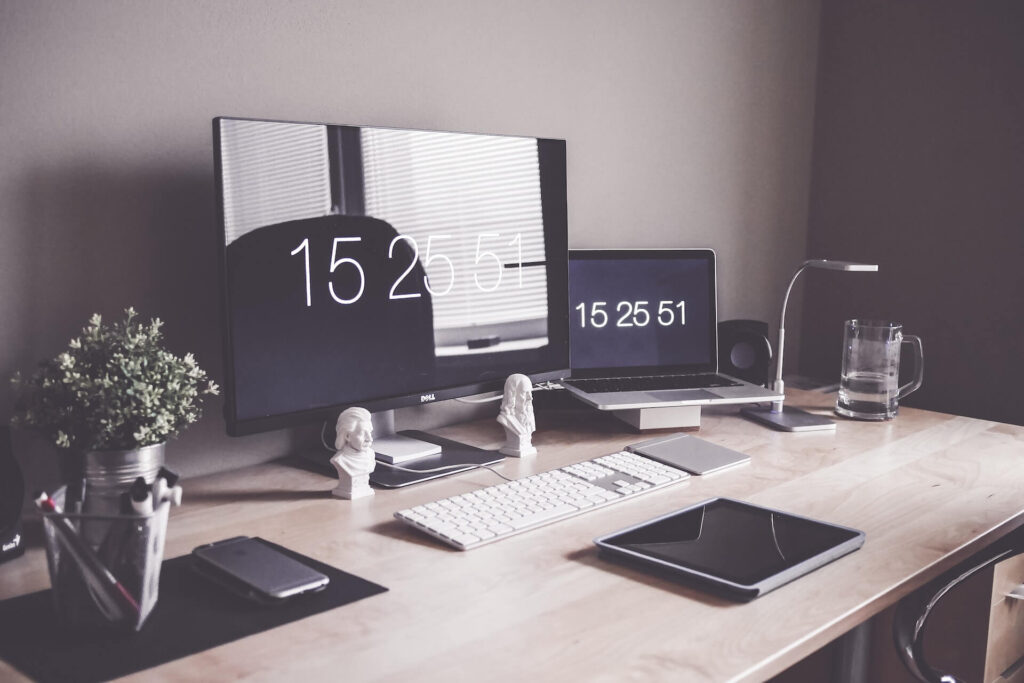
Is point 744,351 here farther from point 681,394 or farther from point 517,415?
point 517,415

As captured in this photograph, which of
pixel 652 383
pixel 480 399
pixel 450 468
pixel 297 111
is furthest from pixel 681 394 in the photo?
pixel 297 111

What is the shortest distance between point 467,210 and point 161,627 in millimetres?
896

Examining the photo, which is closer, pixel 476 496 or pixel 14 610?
pixel 14 610

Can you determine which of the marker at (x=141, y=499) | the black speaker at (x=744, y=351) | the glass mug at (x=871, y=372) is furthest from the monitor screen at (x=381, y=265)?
the glass mug at (x=871, y=372)

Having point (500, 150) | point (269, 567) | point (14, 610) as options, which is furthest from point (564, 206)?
point (14, 610)

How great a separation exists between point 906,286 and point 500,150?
4.37 feet

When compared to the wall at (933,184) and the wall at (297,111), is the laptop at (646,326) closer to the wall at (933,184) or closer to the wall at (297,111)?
the wall at (297,111)

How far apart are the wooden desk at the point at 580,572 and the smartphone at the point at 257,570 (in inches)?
2.0

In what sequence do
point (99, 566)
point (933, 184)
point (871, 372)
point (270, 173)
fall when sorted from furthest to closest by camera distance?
point (933, 184)
point (871, 372)
point (270, 173)
point (99, 566)

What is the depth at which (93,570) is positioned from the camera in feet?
2.93

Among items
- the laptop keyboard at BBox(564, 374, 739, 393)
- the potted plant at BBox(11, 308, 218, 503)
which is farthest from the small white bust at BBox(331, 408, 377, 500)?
the laptop keyboard at BBox(564, 374, 739, 393)

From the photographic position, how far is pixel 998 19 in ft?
7.07

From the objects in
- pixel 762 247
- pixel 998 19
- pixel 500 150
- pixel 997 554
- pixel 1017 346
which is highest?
pixel 998 19

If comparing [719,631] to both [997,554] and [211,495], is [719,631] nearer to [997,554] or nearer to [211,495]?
[997,554]
